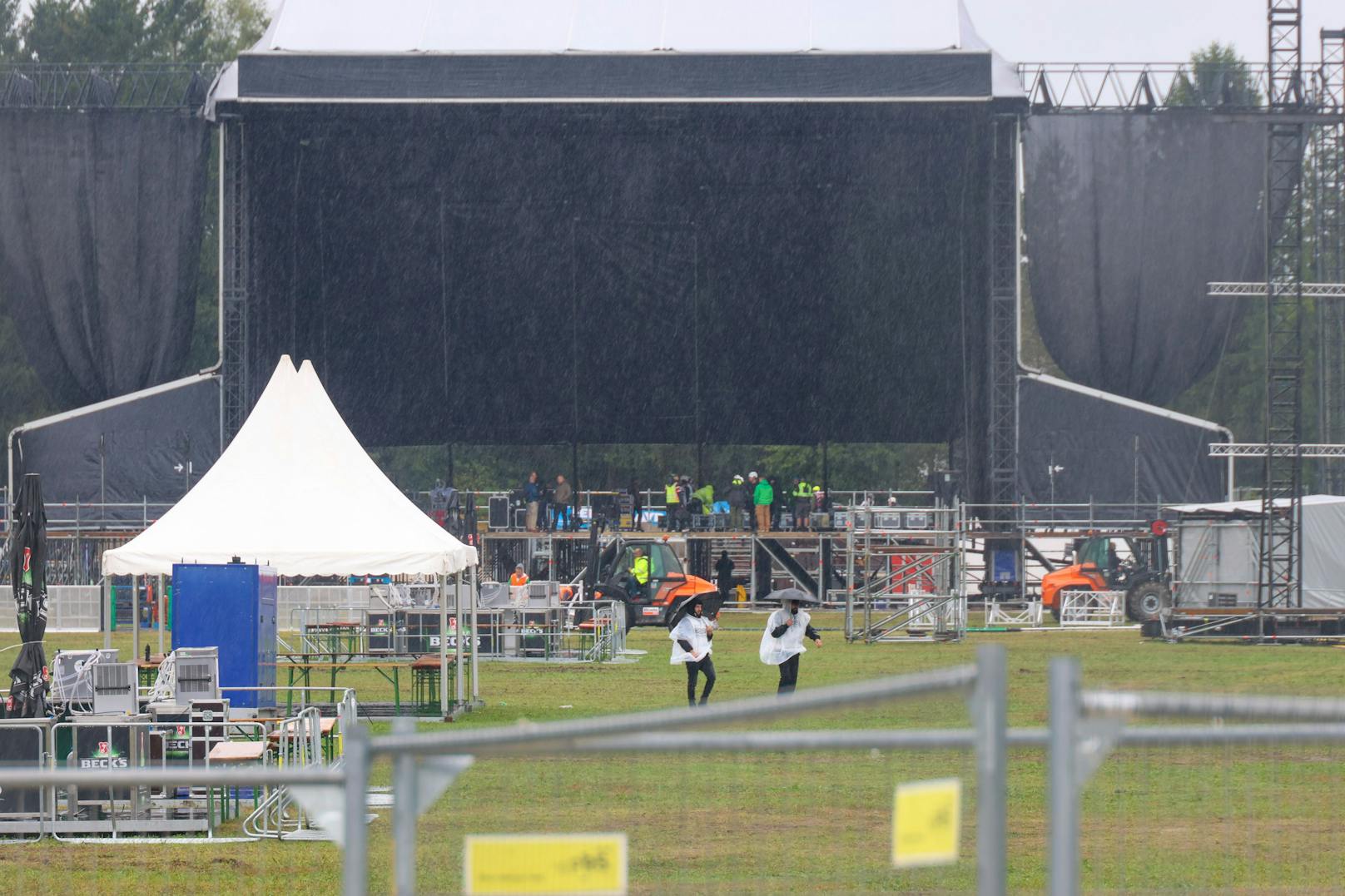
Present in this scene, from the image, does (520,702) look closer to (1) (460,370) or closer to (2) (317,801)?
(2) (317,801)

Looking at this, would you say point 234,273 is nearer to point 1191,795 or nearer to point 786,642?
point 786,642

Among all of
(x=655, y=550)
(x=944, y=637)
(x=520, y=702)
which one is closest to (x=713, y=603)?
(x=655, y=550)

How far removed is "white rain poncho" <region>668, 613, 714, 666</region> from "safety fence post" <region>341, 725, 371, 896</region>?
12.6 metres

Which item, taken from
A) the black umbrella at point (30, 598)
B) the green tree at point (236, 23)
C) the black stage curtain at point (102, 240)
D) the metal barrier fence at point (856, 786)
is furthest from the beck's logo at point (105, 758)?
the green tree at point (236, 23)

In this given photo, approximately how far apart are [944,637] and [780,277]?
481 inches

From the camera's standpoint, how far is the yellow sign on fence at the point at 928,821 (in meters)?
3.50

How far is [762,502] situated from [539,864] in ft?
113

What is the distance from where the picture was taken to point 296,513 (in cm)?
1677

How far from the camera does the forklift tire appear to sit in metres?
31.9

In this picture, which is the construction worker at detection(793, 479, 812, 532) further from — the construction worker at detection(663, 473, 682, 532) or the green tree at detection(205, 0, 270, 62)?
the green tree at detection(205, 0, 270, 62)

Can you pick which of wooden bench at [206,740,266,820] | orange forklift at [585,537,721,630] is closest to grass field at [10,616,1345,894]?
wooden bench at [206,740,266,820]

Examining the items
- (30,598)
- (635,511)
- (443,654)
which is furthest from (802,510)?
(30,598)

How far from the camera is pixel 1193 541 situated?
30.1 m

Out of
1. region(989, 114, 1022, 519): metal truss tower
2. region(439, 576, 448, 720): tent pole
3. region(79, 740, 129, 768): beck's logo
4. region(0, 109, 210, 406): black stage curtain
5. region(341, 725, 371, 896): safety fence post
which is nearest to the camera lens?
region(341, 725, 371, 896): safety fence post
